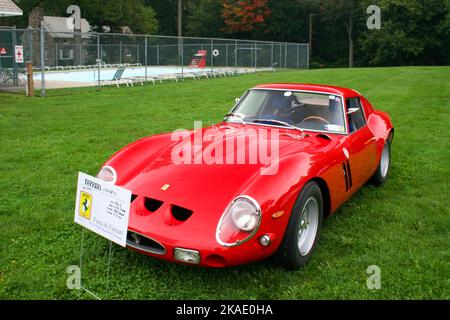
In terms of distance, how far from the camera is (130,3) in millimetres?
49750

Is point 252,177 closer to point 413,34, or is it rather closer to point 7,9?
point 7,9

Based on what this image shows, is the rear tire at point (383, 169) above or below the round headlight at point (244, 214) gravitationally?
below

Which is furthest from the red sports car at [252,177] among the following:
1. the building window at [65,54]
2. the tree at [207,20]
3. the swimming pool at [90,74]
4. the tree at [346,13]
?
the tree at [207,20]

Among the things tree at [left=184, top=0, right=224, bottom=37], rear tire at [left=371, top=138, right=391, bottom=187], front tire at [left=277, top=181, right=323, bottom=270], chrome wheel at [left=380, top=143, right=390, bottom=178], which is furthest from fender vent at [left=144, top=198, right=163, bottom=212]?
tree at [left=184, top=0, right=224, bottom=37]

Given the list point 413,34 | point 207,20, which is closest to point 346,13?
point 413,34

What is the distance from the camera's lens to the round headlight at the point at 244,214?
326 centimetres

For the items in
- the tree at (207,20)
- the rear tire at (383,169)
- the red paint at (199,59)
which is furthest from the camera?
the tree at (207,20)

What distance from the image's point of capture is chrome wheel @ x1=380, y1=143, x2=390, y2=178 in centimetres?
614

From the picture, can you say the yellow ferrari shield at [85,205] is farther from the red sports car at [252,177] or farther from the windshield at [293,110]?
the windshield at [293,110]

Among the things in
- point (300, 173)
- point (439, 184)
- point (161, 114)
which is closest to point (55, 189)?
point (300, 173)

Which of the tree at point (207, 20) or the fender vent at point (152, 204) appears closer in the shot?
the fender vent at point (152, 204)

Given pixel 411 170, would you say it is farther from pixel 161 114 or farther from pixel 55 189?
pixel 161 114

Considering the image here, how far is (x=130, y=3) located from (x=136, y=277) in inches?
1981

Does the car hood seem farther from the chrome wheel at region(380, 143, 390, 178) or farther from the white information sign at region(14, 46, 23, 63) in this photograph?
the white information sign at region(14, 46, 23, 63)
